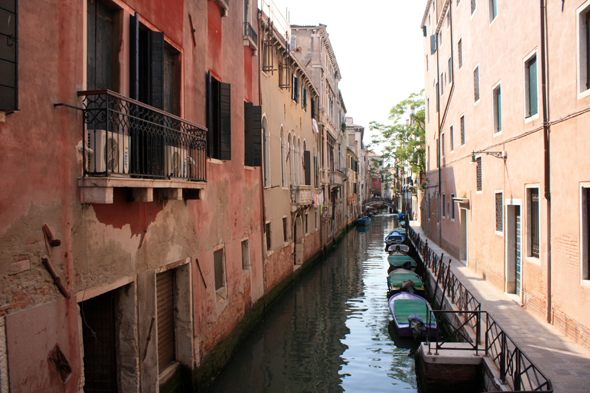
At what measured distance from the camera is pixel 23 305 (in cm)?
414

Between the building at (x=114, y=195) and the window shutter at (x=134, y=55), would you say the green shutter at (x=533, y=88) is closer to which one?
the building at (x=114, y=195)

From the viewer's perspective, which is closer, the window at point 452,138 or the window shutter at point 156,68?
the window shutter at point 156,68

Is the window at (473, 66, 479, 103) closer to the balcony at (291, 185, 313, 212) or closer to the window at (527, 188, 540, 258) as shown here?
the window at (527, 188, 540, 258)

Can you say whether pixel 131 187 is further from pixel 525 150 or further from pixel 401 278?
→ pixel 401 278

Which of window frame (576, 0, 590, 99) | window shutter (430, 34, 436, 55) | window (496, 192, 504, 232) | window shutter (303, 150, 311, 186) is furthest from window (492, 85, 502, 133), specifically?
window shutter (430, 34, 436, 55)

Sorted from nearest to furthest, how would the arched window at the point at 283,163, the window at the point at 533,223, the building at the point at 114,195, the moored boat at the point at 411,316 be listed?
1. the building at the point at 114,195
2. the window at the point at 533,223
3. the moored boat at the point at 411,316
4. the arched window at the point at 283,163

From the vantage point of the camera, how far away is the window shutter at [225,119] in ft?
30.2

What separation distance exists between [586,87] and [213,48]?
21.8 ft

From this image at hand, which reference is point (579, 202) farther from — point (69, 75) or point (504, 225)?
point (69, 75)

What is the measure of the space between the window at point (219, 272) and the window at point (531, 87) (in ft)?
24.0

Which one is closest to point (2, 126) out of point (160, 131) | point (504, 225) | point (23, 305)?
point (23, 305)

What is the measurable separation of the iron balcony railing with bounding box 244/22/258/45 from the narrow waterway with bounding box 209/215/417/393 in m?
7.70

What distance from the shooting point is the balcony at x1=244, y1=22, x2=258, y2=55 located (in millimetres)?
→ 11766

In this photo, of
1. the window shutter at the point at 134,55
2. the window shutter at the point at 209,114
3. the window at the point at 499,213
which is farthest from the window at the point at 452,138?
the window shutter at the point at 134,55
